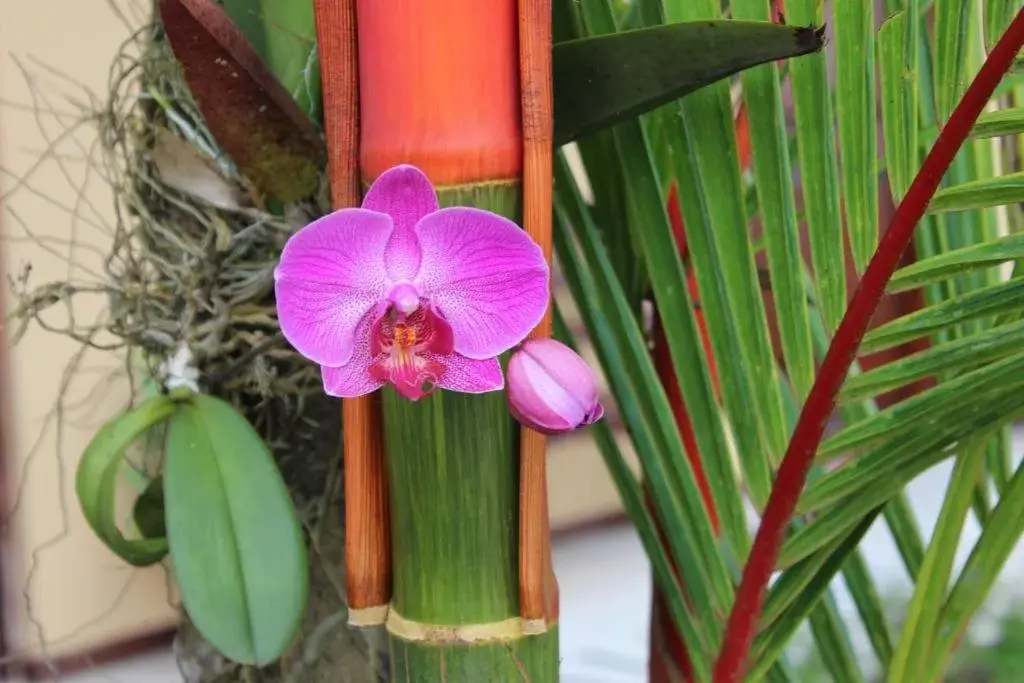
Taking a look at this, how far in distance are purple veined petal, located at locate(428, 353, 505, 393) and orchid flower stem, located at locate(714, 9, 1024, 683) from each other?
0.56 feet

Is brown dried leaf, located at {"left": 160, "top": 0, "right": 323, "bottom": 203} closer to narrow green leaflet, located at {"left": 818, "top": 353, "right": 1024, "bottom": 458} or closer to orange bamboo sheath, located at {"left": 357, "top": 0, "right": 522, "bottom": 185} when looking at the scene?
orange bamboo sheath, located at {"left": 357, "top": 0, "right": 522, "bottom": 185}

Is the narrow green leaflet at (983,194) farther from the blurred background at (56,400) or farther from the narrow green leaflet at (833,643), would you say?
the blurred background at (56,400)

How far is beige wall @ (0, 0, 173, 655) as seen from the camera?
650mm

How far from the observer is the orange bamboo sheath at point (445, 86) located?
0.29 metres

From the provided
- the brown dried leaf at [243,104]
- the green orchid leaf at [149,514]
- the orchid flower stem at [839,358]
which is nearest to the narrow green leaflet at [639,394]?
the orchid flower stem at [839,358]

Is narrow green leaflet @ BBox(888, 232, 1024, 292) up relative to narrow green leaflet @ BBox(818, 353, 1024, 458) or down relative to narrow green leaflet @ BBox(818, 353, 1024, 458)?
up

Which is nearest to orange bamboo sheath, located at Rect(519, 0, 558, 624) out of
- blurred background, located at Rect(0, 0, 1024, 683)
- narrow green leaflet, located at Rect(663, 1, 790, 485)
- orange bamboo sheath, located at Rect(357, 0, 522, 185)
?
orange bamboo sheath, located at Rect(357, 0, 522, 185)

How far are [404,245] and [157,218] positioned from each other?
252 mm

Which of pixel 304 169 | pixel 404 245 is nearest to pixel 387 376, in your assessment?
pixel 404 245

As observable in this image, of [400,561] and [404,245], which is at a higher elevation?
[404,245]

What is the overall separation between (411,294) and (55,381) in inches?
21.8

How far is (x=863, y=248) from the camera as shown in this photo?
0.38m

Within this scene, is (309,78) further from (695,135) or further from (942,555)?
(942,555)

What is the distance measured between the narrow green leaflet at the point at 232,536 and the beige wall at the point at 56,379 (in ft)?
0.93
